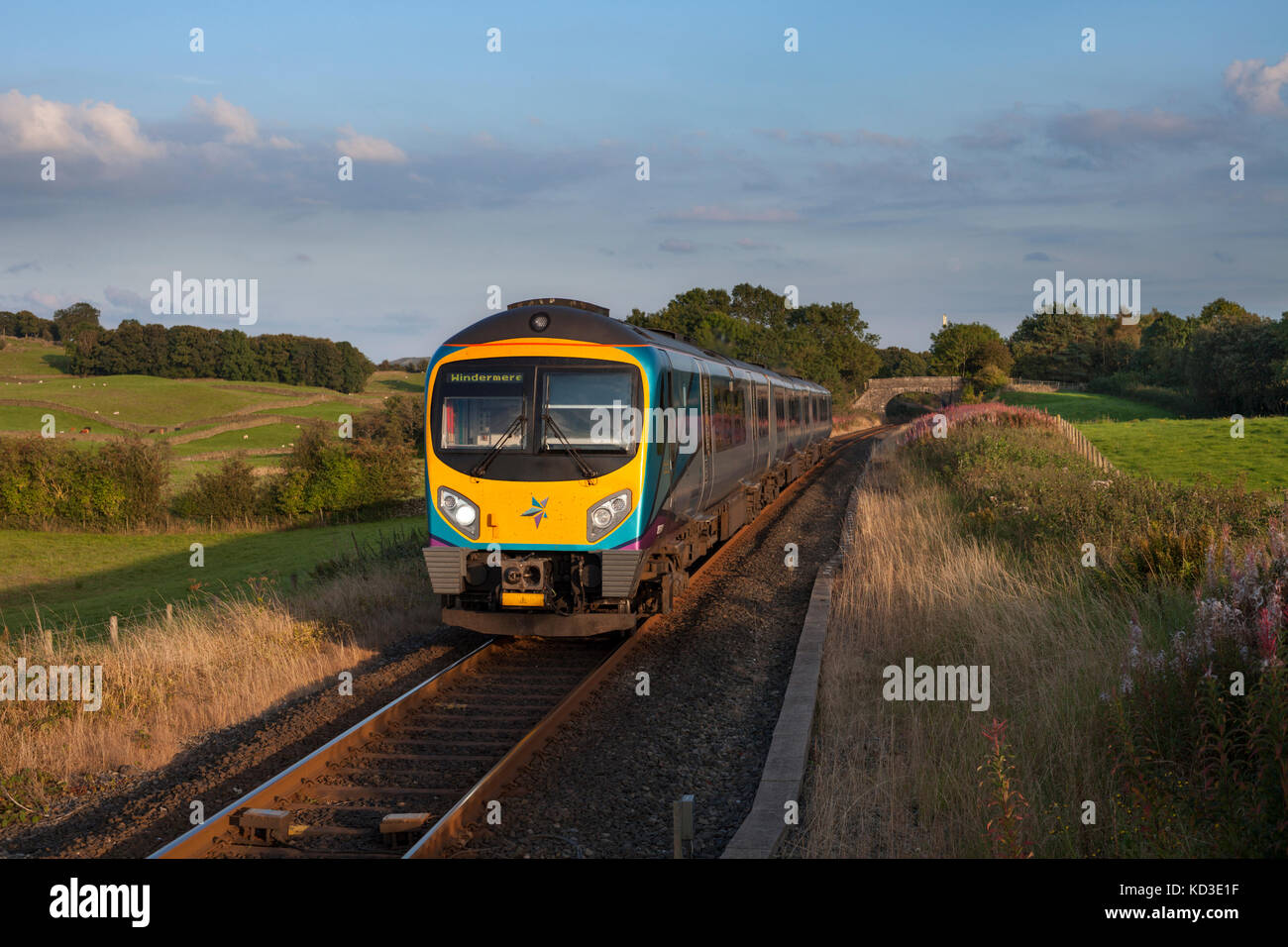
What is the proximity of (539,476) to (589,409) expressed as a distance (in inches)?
32.6

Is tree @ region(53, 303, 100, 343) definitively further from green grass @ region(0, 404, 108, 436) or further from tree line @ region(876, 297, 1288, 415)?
tree line @ region(876, 297, 1288, 415)

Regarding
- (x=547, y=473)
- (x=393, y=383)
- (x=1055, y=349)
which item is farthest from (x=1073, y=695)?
(x=393, y=383)

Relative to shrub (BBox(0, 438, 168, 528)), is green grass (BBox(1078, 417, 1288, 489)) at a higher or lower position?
higher

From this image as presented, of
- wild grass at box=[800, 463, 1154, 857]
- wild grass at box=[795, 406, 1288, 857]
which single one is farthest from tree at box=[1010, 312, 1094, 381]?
wild grass at box=[800, 463, 1154, 857]

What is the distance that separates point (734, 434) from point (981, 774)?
31.2ft

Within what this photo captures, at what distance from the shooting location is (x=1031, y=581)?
1016cm

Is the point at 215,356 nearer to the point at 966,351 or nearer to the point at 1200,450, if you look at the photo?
the point at 966,351

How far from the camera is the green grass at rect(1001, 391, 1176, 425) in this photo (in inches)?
1881

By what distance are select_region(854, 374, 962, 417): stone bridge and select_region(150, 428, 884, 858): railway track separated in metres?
79.8

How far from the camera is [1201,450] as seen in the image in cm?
2536

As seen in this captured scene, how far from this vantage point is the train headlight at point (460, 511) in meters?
9.28
